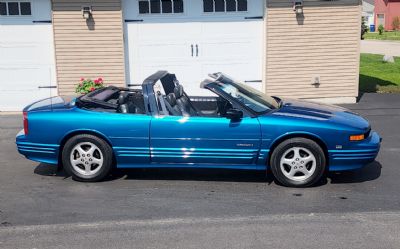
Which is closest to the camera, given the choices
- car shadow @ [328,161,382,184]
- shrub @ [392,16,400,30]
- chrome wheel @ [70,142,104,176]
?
chrome wheel @ [70,142,104,176]

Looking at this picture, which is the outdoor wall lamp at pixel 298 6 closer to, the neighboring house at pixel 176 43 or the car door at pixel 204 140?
the neighboring house at pixel 176 43

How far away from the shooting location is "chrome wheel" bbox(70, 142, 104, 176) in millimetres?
6410

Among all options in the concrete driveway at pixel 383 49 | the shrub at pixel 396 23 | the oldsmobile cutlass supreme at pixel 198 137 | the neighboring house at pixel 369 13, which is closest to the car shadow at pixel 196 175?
the oldsmobile cutlass supreme at pixel 198 137

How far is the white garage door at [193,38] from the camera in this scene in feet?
37.2

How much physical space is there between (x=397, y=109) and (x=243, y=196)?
6.32m

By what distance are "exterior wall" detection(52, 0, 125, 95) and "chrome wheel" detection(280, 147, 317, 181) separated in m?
5.97

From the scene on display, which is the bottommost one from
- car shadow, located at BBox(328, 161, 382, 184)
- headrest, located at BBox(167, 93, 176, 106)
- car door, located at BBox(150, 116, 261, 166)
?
car shadow, located at BBox(328, 161, 382, 184)

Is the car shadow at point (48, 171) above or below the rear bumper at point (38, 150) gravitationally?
below

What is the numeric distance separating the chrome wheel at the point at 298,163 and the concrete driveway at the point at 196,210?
0.18 m

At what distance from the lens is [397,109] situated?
11.1m

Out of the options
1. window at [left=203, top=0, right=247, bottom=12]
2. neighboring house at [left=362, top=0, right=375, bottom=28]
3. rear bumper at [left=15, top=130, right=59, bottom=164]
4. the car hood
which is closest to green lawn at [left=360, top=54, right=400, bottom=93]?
window at [left=203, top=0, right=247, bottom=12]

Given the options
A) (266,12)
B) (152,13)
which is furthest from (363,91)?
(152,13)

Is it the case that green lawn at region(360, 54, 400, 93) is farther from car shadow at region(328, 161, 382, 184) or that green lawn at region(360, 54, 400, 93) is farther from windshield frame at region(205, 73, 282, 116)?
windshield frame at region(205, 73, 282, 116)

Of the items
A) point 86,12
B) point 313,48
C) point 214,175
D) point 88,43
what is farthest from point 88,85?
point 214,175
